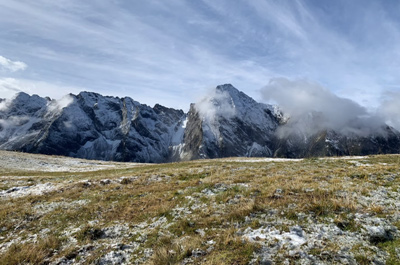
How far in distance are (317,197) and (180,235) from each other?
7.98 m

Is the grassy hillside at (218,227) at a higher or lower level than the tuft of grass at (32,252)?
higher

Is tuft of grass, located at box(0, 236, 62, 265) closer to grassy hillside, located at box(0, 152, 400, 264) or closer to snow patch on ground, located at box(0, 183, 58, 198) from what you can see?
grassy hillside, located at box(0, 152, 400, 264)

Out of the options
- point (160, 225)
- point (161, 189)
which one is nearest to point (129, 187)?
point (161, 189)

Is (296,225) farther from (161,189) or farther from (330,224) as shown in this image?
(161,189)

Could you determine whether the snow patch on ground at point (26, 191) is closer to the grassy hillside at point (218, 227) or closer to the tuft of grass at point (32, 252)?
the grassy hillside at point (218, 227)

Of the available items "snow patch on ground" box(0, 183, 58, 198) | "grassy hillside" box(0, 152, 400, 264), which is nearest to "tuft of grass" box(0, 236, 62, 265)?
"grassy hillside" box(0, 152, 400, 264)

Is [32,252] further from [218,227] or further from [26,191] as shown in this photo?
[26,191]

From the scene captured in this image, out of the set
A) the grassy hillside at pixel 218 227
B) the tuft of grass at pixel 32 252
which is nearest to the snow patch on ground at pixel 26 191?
the grassy hillside at pixel 218 227

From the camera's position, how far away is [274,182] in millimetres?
18625

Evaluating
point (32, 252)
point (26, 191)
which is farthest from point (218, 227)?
point (26, 191)

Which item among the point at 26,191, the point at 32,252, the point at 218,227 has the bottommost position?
the point at 26,191

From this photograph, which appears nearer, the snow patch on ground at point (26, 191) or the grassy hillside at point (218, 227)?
the grassy hillside at point (218, 227)

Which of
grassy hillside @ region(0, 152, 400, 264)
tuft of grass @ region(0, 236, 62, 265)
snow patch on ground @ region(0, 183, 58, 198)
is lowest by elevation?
snow patch on ground @ region(0, 183, 58, 198)

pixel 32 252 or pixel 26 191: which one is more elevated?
pixel 32 252
